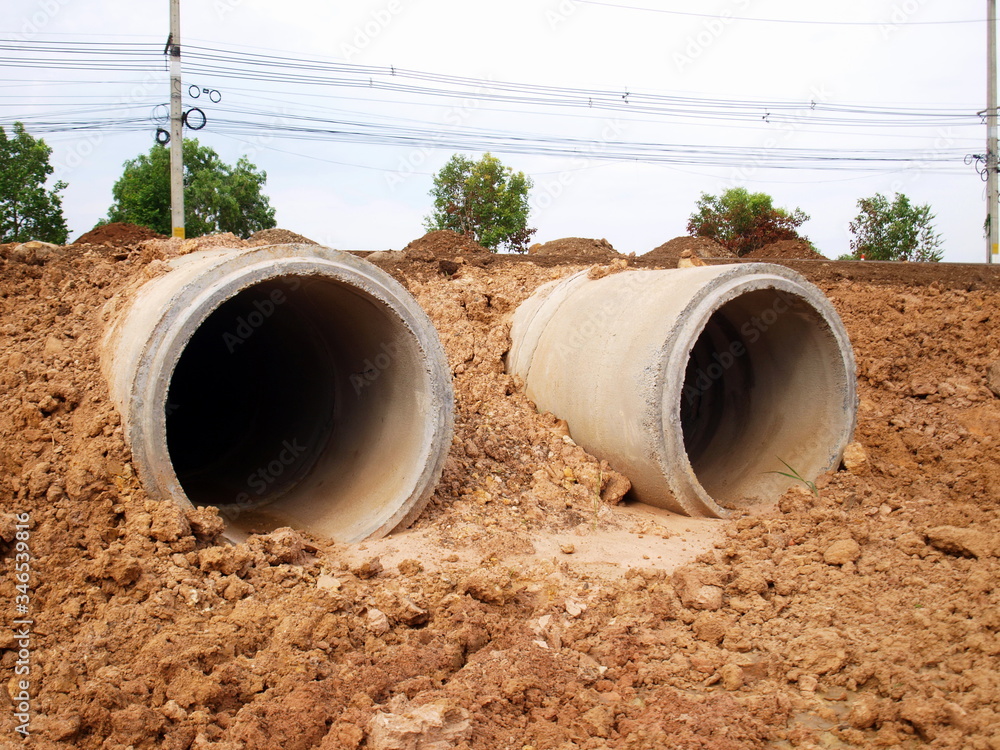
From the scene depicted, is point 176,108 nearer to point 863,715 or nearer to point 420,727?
point 420,727

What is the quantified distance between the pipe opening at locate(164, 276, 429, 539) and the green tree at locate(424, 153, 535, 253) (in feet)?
45.4

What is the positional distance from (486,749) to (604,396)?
3.16 metres

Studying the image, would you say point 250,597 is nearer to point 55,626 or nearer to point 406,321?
point 55,626

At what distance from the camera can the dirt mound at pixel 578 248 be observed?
33.2 ft

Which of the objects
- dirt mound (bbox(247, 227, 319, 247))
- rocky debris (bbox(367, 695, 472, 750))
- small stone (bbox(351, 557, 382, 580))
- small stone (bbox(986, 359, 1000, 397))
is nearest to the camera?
rocky debris (bbox(367, 695, 472, 750))

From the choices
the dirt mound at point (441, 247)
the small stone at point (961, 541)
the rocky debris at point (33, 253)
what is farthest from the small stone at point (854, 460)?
the rocky debris at point (33, 253)

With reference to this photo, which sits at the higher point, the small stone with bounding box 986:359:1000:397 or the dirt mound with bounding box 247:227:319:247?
the dirt mound with bounding box 247:227:319:247

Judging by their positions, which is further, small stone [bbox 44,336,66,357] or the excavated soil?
small stone [bbox 44,336,66,357]

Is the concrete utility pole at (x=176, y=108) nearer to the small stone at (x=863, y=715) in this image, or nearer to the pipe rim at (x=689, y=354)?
the pipe rim at (x=689, y=354)

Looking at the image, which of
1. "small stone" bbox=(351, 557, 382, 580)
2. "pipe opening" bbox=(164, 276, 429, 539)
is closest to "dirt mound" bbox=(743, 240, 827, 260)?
"pipe opening" bbox=(164, 276, 429, 539)

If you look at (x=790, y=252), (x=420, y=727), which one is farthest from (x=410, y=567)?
(x=790, y=252)

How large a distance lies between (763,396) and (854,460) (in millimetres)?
947

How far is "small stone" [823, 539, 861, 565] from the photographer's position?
4.20 m

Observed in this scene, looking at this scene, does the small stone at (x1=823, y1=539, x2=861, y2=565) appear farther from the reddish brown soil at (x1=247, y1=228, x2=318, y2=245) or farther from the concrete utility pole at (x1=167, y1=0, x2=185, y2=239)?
the concrete utility pole at (x1=167, y1=0, x2=185, y2=239)
